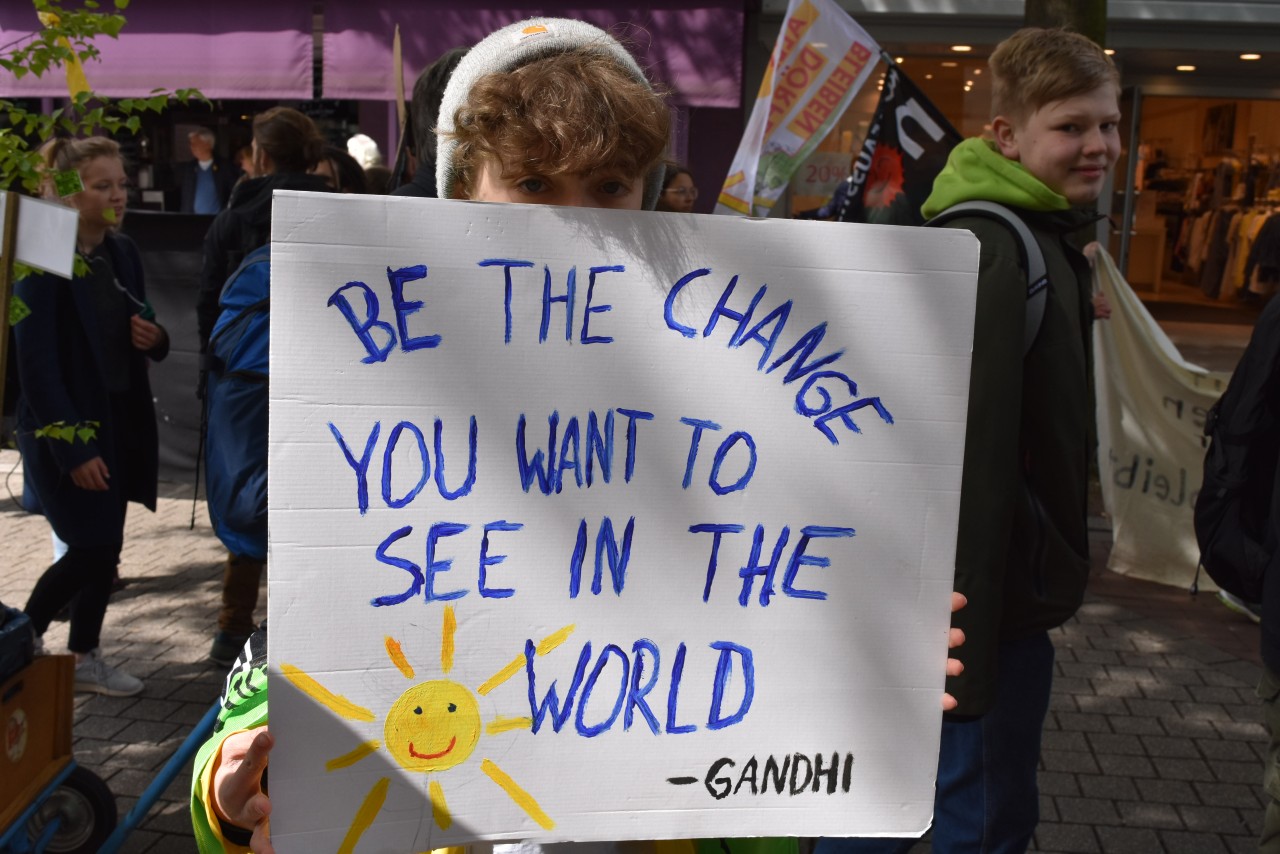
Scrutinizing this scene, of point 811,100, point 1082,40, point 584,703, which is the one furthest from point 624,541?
point 811,100

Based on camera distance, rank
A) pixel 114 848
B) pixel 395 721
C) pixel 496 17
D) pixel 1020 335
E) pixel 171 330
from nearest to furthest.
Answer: pixel 395 721, pixel 1020 335, pixel 114 848, pixel 171 330, pixel 496 17

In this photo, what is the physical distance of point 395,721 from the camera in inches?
50.2

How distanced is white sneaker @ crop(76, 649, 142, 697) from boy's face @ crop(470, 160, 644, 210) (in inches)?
139

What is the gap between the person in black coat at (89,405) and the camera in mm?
3941

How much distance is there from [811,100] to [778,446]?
4.20m

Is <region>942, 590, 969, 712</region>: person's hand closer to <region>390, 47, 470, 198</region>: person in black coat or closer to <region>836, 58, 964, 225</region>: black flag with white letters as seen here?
<region>390, 47, 470, 198</region>: person in black coat

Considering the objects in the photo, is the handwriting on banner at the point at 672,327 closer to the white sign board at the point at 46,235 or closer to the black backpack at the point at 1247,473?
the white sign board at the point at 46,235

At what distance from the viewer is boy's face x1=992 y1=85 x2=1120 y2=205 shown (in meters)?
2.34

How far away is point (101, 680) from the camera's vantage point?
4.35 metres

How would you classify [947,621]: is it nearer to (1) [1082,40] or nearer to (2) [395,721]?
(2) [395,721]

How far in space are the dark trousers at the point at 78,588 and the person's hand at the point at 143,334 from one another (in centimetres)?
78

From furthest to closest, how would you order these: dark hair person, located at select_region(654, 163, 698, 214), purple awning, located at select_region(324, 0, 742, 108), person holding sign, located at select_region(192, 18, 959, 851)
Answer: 1. purple awning, located at select_region(324, 0, 742, 108)
2. dark hair person, located at select_region(654, 163, 698, 214)
3. person holding sign, located at select_region(192, 18, 959, 851)

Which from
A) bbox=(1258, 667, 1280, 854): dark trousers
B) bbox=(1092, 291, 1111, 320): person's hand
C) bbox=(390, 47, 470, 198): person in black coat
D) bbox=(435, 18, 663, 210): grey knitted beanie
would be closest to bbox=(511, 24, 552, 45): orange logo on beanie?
bbox=(435, 18, 663, 210): grey knitted beanie

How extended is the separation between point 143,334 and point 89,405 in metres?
0.48
